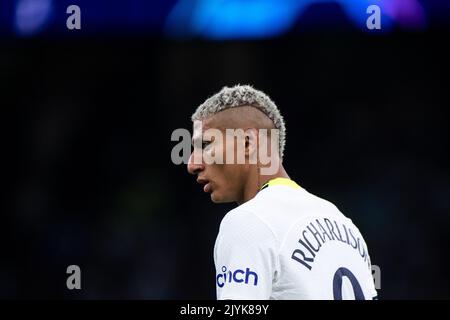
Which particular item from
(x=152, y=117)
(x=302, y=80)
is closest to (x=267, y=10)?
Result: (x=302, y=80)

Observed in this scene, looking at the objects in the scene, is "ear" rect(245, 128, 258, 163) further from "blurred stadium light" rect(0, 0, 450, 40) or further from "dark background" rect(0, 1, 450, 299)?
"dark background" rect(0, 1, 450, 299)

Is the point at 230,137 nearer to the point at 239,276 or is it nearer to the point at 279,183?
the point at 279,183

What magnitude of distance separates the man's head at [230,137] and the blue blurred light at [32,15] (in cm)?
820

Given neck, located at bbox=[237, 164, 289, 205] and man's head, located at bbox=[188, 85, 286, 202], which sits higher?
man's head, located at bbox=[188, 85, 286, 202]

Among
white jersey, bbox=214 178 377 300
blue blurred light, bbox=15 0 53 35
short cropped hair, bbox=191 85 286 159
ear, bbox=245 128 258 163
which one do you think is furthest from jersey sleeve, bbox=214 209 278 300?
blue blurred light, bbox=15 0 53 35

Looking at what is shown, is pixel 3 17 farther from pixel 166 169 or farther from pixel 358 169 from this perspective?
pixel 358 169

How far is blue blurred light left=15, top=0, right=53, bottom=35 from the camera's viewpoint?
1165 cm

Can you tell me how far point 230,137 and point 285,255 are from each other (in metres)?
0.77

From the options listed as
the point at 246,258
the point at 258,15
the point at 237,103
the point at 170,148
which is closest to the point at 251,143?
the point at 237,103

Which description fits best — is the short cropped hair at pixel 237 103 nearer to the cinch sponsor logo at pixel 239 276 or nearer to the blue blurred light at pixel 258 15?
the cinch sponsor logo at pixel 239 276

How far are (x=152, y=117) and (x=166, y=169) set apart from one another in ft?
3.31

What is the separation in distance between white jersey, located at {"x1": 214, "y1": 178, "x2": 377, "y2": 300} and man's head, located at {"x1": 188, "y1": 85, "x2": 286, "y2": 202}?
0.86 feet

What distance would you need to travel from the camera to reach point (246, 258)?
11.0 feet

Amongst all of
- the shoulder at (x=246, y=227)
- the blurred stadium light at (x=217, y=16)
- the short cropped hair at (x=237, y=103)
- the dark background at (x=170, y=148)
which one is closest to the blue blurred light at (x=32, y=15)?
the blurred stadium light at (x=217, y=16)
